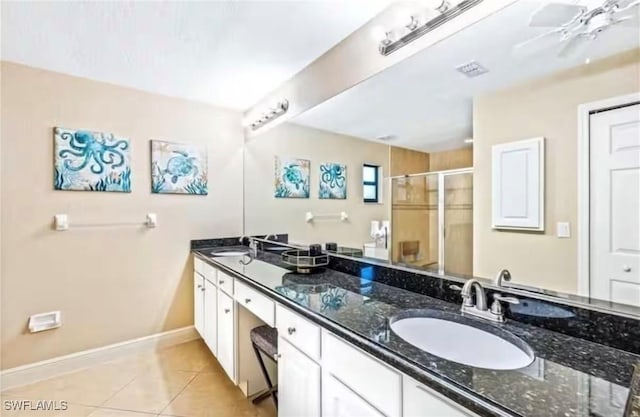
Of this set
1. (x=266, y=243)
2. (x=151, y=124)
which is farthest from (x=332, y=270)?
(x=151, y=124)

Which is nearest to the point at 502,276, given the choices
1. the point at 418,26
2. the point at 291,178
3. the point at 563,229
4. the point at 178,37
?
the point at 563,229

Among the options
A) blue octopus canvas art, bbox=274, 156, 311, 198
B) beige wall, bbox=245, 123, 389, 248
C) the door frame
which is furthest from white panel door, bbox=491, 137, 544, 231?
blue octopus canvas art, bbox=274, 156, 311, 198

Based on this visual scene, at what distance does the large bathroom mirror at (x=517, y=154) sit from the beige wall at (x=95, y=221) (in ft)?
5.65

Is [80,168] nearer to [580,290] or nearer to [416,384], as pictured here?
[416,384]

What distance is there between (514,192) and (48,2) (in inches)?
95.2

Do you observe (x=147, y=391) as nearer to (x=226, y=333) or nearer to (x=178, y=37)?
(x=226, y=333)

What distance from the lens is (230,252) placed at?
9.36 feet

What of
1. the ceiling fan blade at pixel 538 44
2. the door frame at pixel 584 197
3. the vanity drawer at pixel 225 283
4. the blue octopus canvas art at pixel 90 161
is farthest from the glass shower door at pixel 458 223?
the blue octopus canvas art at pixel 90 161

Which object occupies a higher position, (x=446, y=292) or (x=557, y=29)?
(x=557, y=29)

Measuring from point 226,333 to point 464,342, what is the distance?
1.55m

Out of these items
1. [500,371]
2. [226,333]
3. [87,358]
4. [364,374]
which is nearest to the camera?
[500,371]

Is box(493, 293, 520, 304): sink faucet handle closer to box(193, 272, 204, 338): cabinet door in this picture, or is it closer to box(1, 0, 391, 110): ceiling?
box(1, 0, 391, 110): ceiling

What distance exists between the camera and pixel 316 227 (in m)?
2.51

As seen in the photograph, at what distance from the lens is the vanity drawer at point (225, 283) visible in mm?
2047
